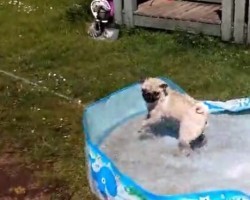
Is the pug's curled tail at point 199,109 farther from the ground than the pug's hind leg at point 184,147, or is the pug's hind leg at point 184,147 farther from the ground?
the pug's curled tail at point 199,109

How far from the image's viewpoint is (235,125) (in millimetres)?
5508

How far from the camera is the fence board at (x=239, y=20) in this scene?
7.63m

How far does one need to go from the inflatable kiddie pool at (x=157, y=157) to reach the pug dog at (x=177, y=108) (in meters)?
0.23

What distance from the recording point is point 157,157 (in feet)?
16.9

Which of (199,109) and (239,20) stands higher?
(199,109)

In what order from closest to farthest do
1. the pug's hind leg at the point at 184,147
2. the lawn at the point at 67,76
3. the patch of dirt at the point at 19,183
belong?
the pug's hind leg at the point at 184,147, the patch of dirt at the point at 19,183, the lawn at the point at 67,76

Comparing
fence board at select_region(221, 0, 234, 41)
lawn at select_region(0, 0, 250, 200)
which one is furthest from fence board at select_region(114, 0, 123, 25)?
fence board at select_region(221, 0, 234, 41)

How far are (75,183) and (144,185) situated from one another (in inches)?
29.8

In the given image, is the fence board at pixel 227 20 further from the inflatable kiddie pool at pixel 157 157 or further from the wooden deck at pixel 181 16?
the inflatable kiddie pool at pixel 157 157

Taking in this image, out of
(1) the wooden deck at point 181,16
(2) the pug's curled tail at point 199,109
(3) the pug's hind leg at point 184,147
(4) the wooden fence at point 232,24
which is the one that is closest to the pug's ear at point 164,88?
(2) the pug's curled tail at point 199,109

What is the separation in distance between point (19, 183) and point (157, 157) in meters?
1.15

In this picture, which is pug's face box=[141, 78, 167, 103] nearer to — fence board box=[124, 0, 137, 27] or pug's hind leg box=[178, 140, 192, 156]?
pug's hind leg box=[178, 140, 192, 156]

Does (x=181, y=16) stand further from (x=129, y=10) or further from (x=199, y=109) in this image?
(x=199, y=109)

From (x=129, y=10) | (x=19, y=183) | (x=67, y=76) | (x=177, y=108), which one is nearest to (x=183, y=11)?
(x=129, y=10)
